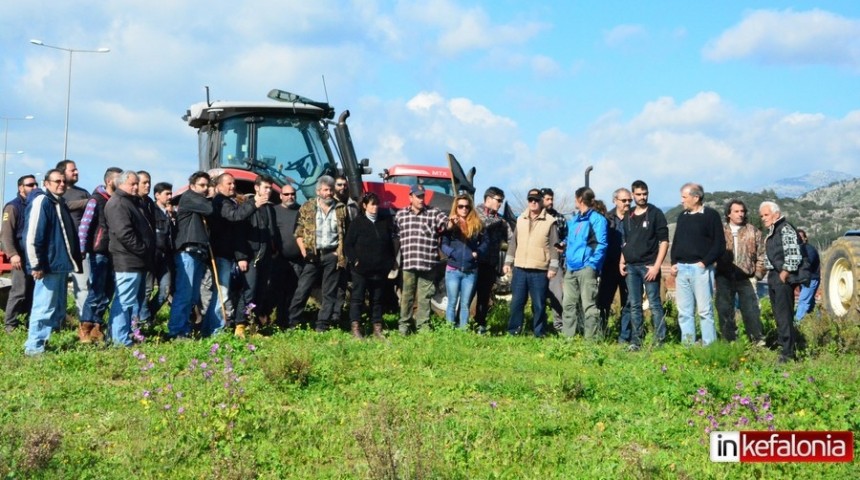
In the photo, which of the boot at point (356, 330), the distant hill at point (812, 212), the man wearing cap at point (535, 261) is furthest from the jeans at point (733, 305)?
the distant hill at point (812, 212)

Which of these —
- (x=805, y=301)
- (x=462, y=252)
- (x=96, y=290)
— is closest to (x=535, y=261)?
(x=462, y=252)

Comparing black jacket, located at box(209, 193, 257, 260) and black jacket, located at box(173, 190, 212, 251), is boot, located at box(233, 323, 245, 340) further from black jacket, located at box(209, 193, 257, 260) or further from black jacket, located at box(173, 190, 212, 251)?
black jacket, located at box(173, 190, 212, 251)

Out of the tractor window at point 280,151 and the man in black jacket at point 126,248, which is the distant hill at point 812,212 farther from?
the man in black jacket at point 126,248

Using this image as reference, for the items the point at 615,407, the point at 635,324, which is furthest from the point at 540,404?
the point at 635,324

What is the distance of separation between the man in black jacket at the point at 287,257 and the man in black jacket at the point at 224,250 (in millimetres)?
621

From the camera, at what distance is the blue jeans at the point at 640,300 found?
1042 cm

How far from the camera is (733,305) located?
34.7ft

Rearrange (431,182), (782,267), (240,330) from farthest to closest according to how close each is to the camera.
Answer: (431,182)
(240,330)
(782,267)

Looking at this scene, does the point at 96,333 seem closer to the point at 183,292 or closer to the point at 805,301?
the point at 183,292

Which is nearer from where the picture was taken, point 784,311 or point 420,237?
point 784,311

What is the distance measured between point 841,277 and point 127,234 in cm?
1006

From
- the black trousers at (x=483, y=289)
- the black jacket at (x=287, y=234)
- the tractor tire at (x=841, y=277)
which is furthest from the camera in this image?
the tractor tire at (x=841, y=277)

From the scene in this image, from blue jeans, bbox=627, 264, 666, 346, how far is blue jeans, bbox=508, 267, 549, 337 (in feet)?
3.31

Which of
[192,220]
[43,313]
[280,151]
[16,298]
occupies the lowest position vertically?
[43,313]
